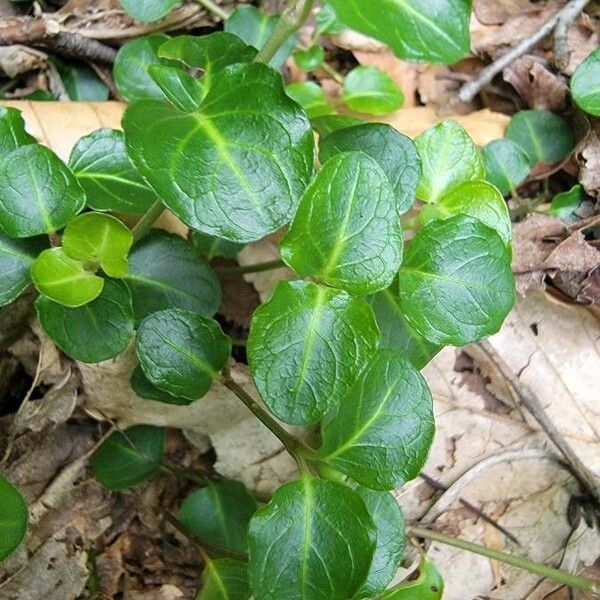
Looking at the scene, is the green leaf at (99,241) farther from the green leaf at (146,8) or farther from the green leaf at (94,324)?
the green leaf at (146,8)

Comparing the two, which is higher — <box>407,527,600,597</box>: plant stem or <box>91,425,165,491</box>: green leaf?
<box>91,425,165,491</box>: green leaf

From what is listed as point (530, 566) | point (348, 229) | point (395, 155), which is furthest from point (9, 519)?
point (530, 566)

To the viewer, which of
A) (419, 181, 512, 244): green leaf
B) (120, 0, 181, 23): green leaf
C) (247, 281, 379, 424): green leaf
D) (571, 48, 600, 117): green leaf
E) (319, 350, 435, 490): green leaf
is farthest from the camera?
(571, 48, 600, 117): green leaf

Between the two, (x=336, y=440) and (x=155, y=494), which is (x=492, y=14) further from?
(x=155, y=494)

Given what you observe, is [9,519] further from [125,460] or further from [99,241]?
[99,241]

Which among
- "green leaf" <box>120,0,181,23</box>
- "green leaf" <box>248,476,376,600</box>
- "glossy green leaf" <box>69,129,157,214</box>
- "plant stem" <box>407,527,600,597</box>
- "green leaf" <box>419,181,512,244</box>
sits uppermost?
"green leaf" <box>120,0,181,23</box>

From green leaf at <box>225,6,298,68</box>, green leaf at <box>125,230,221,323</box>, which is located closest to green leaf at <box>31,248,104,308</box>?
green leaf at <box>125,230,221,323</box>

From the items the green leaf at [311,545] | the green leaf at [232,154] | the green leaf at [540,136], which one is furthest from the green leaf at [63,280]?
the green leaf at [540,136]

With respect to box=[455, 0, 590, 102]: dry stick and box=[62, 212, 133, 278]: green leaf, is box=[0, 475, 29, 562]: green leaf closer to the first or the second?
box=[62, 212, 133, 278]: green leaf
